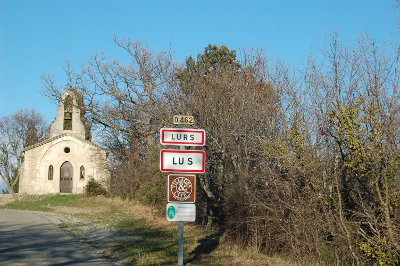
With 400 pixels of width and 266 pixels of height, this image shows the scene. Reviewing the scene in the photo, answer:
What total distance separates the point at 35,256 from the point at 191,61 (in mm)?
20768

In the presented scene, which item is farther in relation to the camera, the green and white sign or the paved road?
the paved road

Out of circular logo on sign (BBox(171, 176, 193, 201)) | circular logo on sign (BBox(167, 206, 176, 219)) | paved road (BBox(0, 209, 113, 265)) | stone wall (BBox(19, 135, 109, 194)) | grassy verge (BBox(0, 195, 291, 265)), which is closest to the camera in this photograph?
circular logo on sign (BBox(167, 206, 176, 219))

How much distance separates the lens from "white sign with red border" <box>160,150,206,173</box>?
10.2 m

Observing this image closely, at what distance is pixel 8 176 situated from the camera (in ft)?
208

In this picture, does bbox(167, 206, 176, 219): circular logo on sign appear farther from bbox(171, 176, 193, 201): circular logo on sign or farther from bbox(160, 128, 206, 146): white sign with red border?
bbox(160, 128, 206, 146): white sign with red border

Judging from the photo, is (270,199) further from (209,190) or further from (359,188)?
(209,190)

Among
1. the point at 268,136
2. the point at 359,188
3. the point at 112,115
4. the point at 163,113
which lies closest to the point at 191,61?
the point at 112,115

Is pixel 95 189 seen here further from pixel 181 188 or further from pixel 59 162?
pixel 181 188

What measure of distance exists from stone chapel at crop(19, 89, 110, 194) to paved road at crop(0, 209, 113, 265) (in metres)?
30.2

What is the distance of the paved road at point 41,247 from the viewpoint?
1153cm

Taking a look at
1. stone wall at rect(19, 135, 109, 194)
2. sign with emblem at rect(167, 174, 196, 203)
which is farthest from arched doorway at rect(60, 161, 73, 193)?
sign with emblem at rect(167, 174, 196, 203)

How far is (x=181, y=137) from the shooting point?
10.3 metres

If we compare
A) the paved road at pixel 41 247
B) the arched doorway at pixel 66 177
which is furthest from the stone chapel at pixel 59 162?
the paved road at pixel 41 247

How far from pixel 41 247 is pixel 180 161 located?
6.07 metres
